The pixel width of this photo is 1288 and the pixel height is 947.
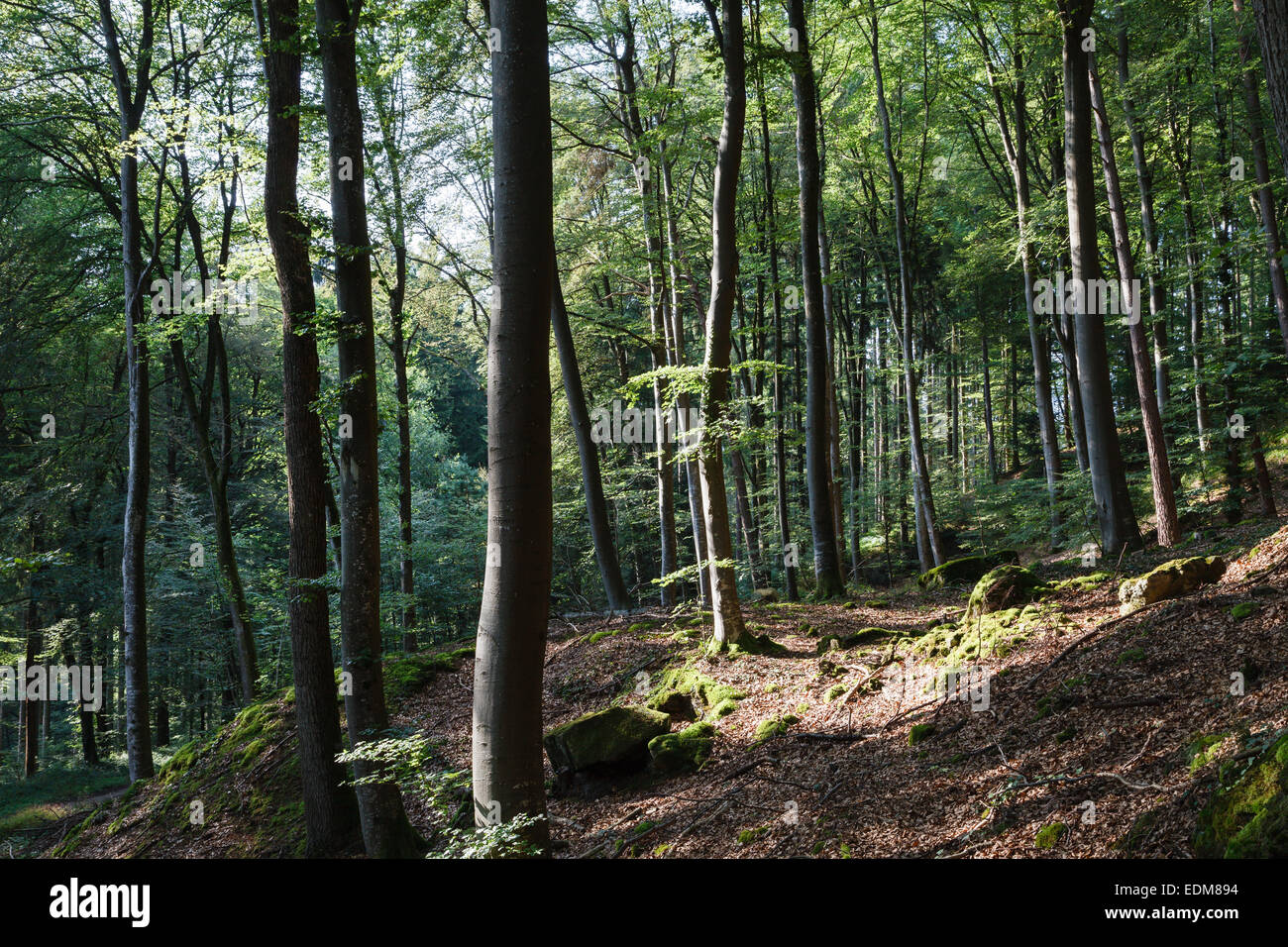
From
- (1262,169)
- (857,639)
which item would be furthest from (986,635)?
(1262,169)

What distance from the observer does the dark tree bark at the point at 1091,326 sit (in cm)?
1027

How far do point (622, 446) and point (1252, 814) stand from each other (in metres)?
23.7

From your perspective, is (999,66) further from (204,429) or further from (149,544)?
(149,544)

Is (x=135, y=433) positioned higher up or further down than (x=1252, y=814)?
higher up

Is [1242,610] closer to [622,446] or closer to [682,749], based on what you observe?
[682,749]

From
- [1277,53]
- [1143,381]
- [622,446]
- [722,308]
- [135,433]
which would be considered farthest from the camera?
[622,446]

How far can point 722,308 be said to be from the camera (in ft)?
29.7

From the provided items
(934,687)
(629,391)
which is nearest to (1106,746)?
(934,687)

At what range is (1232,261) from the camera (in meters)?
16.7

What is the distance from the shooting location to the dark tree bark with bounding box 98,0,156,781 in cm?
1182

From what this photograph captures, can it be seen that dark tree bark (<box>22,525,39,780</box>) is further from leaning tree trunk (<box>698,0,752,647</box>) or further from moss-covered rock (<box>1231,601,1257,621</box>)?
moss-covered rock (<box>1231,601,1257,621</box>)

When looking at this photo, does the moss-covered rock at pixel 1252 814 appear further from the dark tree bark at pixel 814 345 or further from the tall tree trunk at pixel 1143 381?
the tall tree trunk at pixel 1143 381

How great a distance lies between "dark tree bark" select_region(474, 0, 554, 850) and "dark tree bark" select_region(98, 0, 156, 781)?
10.2m

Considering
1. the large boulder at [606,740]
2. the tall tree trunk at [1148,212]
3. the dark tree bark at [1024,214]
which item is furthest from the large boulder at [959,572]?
the large boulder at [606,740]
